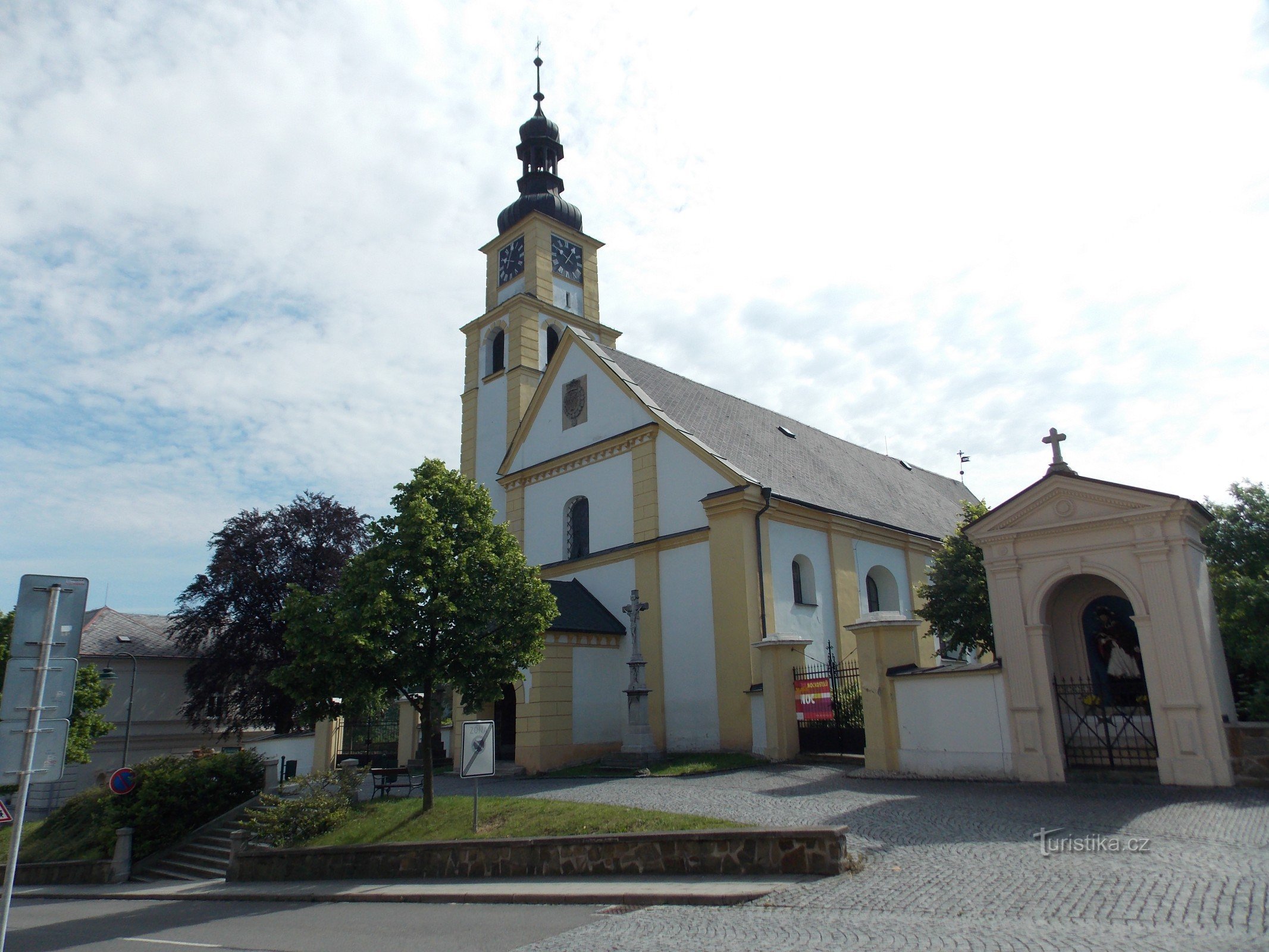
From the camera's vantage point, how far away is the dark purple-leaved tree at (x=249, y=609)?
3241cm

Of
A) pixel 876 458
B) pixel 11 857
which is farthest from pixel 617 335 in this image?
pixel 11 857

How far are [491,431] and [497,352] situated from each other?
138 inches

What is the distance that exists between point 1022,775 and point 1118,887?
666cm

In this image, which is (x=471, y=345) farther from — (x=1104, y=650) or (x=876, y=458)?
(x=1104, y=650)

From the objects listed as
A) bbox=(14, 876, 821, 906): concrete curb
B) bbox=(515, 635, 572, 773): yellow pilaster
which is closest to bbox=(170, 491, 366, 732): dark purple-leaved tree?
bbox=(515, 635, 572, 773): yellow pilaster

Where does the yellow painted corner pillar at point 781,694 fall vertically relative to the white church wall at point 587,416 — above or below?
below

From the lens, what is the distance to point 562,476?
27078 mm

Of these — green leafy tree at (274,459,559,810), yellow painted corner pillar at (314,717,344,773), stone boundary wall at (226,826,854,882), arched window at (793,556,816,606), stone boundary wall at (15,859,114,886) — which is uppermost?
arched window at (793,556,816,606)

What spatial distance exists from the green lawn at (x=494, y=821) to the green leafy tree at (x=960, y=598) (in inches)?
505

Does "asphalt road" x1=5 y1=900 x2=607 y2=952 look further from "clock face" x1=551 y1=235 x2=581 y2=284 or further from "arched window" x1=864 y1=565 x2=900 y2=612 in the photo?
"clock face" x1=551 y1=235 x2=581 y2=284

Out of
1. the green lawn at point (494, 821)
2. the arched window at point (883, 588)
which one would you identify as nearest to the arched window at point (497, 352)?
the arched window at point (883, 588)

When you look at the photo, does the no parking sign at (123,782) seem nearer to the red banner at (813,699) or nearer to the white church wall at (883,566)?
the red banner at (813,699)

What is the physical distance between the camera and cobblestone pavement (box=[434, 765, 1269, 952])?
6430 millimetres

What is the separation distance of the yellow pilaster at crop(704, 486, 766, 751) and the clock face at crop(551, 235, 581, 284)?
627 inches
